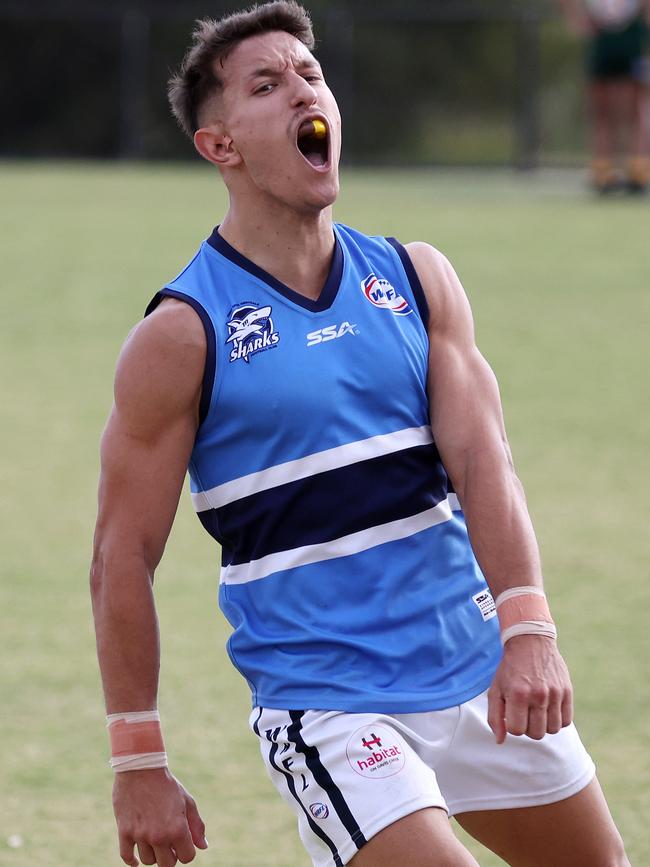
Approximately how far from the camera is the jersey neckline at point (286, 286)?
3.42 metres

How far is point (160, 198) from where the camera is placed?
22.6 m

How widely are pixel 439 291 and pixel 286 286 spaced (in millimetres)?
335

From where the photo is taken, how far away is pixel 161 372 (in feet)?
10.6

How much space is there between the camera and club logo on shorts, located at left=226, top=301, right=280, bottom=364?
3.31 meters

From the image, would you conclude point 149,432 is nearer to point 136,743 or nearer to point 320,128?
point 136,743

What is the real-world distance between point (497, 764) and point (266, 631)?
1.73ft

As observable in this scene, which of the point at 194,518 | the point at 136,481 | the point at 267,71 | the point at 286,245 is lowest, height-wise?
the point at 194,518

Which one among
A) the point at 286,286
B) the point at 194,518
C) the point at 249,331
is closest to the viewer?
the point at 249,331

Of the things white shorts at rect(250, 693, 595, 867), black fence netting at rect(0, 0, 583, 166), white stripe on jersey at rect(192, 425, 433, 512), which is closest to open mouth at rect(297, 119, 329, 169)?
white stripe on jersey at rect(192, 425, 433, 512)

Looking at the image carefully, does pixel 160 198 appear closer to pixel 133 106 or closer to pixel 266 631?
pixel 133 106

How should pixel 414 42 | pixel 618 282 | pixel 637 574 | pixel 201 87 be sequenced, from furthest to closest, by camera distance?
1. pixel 414 42
2. pixel 618 282
3. pixel 637 574
4. pixel 201 87

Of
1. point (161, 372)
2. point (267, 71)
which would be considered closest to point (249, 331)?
point (161, 372)

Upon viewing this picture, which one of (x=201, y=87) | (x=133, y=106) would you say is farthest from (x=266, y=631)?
(x=133, y=106)

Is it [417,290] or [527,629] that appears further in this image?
[417,290]
